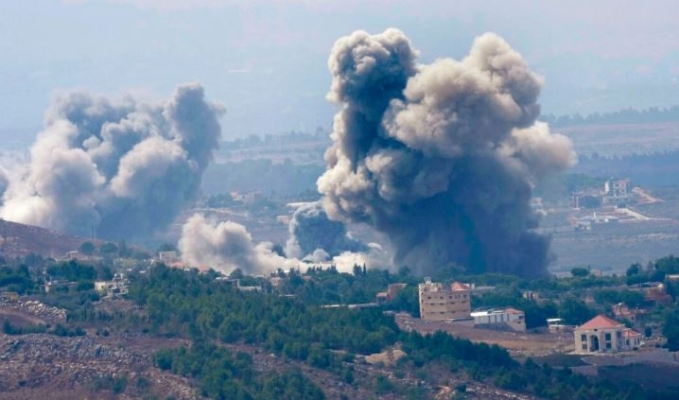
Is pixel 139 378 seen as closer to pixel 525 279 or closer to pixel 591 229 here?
pixel 525 279

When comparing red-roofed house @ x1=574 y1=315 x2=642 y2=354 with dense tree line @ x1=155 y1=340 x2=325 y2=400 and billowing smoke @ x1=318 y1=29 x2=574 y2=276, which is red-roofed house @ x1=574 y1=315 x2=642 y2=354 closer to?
dense tree line @ x1=155 y1=340 x2=325 y2=400

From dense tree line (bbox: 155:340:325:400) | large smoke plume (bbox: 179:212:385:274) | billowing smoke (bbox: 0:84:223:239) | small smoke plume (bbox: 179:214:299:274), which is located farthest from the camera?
billowing smoke (bbox: 0:84:223:239)

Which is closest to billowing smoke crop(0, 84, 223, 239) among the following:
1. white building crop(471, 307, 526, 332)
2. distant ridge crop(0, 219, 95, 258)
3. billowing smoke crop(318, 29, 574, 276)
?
distant ridge crop(0, 219, 95, 258)

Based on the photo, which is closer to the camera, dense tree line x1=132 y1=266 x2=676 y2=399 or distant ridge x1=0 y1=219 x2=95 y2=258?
dense tree line x1=132 y1=266 x2=676 y2=399

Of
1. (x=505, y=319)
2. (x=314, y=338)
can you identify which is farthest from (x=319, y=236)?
(x=314, y=338)

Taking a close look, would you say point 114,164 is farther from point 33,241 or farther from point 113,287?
point 113,287

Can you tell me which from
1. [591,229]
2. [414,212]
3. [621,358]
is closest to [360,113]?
[414,212]

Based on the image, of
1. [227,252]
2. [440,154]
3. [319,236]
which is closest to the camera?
[440,154]
